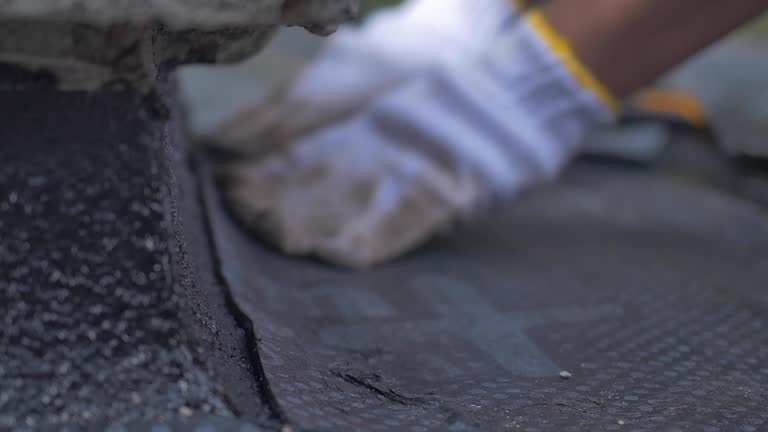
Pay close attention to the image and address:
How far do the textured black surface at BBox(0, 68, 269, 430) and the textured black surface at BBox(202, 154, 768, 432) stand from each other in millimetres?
96

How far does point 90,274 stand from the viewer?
1.66 ft

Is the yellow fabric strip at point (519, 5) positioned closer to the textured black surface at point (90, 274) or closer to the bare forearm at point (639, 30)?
the bare forearm at point (639, 30)

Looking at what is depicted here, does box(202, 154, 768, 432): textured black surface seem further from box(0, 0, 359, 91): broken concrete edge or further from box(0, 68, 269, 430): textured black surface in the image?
box(0, 0, 359, 91): broken concrete edge

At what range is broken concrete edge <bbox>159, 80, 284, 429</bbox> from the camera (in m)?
0.52

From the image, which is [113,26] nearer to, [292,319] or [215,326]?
[215,326]

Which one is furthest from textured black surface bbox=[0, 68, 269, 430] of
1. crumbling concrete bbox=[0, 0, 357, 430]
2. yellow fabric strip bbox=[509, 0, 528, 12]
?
yellow fabric strip bbox=[509, 0, 528, 12]

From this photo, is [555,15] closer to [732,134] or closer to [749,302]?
[749,302]

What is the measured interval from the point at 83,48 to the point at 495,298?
616 mm

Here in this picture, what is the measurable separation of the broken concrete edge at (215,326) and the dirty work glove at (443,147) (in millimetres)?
366

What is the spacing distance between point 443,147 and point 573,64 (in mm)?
249

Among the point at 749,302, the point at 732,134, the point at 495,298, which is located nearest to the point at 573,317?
the point at 495,298

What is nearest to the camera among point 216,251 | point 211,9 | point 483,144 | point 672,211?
point 211,9

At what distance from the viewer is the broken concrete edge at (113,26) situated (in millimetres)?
426

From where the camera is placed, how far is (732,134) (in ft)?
5.40
